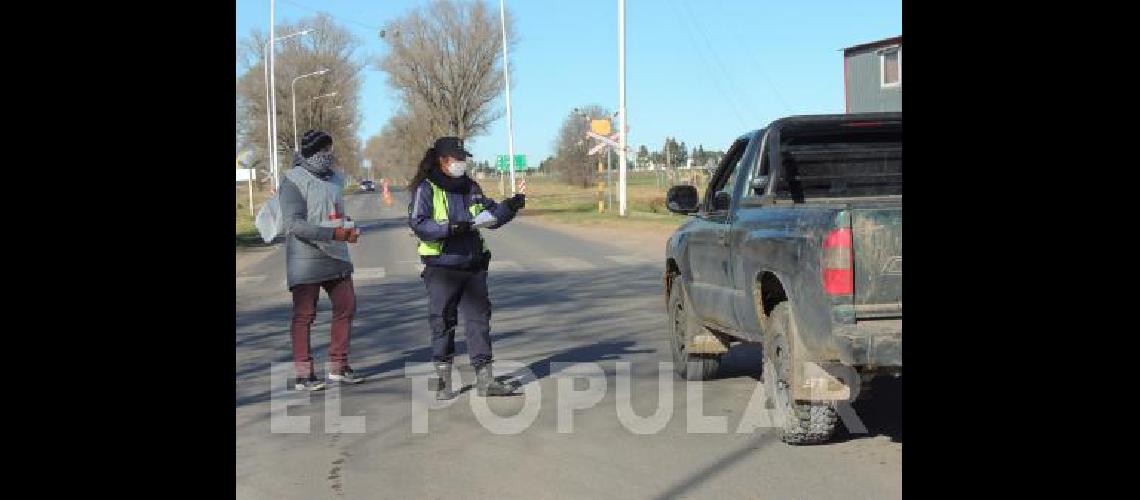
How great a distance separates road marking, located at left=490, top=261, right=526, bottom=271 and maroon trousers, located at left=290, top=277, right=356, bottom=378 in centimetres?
1167

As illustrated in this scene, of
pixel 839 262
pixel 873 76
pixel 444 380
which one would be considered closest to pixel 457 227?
pixel 444 380

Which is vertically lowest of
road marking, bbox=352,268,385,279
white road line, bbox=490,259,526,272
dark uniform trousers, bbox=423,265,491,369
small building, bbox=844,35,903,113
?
road marking, bbox=352,268,385,279

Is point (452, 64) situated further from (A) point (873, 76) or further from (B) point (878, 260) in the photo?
(B) point (878, 260)

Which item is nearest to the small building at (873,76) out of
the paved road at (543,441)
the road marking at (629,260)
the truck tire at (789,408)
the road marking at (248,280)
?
the road marking at (629,260)

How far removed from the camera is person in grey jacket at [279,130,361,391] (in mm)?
8484

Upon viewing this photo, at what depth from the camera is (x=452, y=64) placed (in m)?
65.8

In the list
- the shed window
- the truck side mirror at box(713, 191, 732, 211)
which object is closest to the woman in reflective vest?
the truck side mirror at box(713, 191, 732, 211)

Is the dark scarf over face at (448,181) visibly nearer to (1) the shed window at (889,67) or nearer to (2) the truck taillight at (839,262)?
(2) the truck taillight at (839,262)

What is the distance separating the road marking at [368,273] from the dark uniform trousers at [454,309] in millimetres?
11396

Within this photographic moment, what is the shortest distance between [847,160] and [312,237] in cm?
345

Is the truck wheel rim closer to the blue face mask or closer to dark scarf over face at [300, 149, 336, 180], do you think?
the blue face mask
